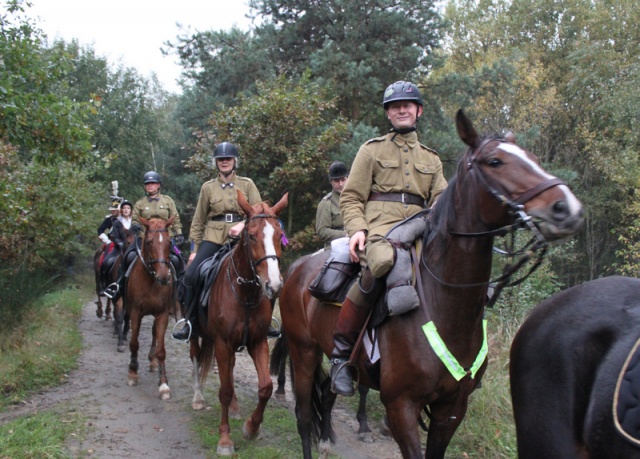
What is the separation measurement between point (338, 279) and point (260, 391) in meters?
1.99

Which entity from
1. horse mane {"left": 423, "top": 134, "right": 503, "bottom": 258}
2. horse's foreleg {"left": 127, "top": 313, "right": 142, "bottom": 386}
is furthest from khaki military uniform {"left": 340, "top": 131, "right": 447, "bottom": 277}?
horse's foreleg {"left": 127, "top": 313, "right": 142, "bottom": 386}

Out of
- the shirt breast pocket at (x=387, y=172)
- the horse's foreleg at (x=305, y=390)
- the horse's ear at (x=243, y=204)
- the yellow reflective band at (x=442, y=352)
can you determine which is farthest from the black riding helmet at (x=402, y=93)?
the horse's foreleg at (x=305, y=390)

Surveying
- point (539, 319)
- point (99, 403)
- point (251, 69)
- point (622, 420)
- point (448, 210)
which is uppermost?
point (251, 69)

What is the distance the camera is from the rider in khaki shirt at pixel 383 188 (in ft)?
13.3

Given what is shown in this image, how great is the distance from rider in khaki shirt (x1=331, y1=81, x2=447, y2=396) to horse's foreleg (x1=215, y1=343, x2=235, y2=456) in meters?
2.13

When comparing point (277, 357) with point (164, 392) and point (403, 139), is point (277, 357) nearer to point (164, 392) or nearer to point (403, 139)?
point (164, 392)

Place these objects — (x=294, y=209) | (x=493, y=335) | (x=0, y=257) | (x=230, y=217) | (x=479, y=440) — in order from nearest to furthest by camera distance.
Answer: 1. (x=479, y=440)
2. (x=230, y=217)
3. (x=493, y=335)
4. (x=0, y=257)
5. (x=294, y=209)

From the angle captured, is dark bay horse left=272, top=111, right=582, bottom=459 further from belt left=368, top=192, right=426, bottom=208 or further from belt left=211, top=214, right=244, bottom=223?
belt left=211, top=214, right=244, bottom=223

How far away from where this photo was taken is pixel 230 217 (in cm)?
700

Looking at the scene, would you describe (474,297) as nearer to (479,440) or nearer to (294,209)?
(479,440)

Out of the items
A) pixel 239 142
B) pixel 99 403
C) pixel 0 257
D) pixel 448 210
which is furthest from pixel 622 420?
pixel 239 142

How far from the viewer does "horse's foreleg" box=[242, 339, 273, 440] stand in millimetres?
5777

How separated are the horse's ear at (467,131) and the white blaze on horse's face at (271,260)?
2.59m

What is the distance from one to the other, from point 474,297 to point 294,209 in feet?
44.6
